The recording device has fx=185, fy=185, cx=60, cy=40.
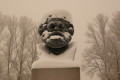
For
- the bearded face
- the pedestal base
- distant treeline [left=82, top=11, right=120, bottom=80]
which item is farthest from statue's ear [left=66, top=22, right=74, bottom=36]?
distant treeline [left=82, top=11, right=120, bottom=80]

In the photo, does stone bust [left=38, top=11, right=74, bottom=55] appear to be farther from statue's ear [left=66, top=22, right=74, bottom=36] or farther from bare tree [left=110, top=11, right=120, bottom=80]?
bare tree [left=110, top=11, right=120, bottom=80]

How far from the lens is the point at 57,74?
3752 mm

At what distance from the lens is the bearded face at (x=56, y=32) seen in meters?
3.94

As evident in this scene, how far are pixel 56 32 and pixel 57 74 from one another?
912 mm

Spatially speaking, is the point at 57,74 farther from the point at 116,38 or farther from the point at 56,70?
the point at 116,38

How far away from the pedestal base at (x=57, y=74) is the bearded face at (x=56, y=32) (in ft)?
1.77

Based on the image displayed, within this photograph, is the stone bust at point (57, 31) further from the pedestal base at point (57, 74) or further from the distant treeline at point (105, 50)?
the distant treeline at point (105, 50)

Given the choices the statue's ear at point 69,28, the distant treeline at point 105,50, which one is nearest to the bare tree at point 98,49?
the distant treeline at point 105,50

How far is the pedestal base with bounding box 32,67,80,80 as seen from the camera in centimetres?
373

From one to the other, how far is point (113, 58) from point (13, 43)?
23.8ft

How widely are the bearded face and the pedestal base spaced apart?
54cm

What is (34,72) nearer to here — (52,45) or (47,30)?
(52,45)

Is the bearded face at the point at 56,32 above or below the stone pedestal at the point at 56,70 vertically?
above

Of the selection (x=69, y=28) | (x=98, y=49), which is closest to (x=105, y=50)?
(x=98, y=49)
